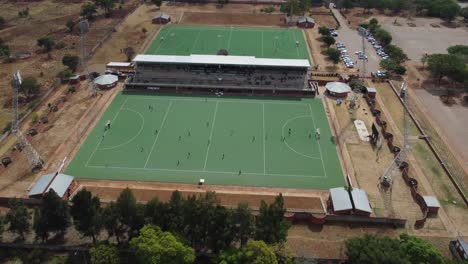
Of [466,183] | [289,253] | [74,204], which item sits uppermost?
[74,204]

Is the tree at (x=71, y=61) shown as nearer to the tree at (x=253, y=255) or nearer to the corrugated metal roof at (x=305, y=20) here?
the tree at (x=253, y=255)

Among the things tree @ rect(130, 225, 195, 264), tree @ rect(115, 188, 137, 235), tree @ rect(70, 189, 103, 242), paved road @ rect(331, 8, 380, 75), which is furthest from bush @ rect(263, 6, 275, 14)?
tree @ rect(130, 225, 195, 264)

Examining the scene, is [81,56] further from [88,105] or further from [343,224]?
[343,224]

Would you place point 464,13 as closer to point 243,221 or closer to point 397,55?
point 397,55

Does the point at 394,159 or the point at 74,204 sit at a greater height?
the point at 74,204

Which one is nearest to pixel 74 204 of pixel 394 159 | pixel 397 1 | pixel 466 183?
pixel 394 159

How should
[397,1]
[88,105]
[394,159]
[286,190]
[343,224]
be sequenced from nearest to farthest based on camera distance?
1. [343,224]
2. [286,190]
3. [394,159]
4. [88,105]
5. [397,1]

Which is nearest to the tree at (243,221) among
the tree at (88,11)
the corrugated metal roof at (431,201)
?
the corrugated metal roof at (431,201)
